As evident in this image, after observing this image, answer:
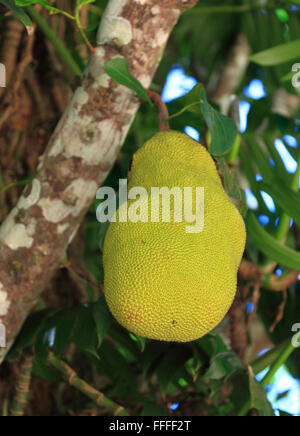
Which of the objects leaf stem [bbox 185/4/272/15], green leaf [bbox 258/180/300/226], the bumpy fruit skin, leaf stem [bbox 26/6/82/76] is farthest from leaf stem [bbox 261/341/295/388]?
leaf stem [bbox 185/4/272/15]

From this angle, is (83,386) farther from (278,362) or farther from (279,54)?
(279,54)

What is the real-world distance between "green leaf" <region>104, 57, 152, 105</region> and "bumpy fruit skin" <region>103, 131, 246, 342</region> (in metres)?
0.14

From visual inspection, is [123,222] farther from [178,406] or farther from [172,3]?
[178,406]

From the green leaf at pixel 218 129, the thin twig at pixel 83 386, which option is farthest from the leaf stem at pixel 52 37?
the thin twig at pixel 83 386

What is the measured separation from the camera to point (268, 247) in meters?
0.90

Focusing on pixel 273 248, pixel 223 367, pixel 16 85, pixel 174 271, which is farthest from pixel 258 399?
pixel 16 85

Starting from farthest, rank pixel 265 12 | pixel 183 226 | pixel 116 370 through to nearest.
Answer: pixel 265 12
pixel 116 370
pixel 183 226

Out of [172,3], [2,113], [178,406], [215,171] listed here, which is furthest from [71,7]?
[178,406]

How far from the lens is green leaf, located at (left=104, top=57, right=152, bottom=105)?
0.70m

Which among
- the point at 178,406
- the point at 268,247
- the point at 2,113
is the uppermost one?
the point at 2,113

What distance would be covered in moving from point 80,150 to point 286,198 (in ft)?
1.22

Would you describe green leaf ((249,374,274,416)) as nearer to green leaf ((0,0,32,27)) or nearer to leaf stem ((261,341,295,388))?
leaf stem ((261,341,295,388))

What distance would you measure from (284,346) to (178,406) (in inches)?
9.3

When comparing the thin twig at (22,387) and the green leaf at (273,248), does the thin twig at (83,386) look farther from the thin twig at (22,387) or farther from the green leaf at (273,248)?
the green leaf at (273,248)
